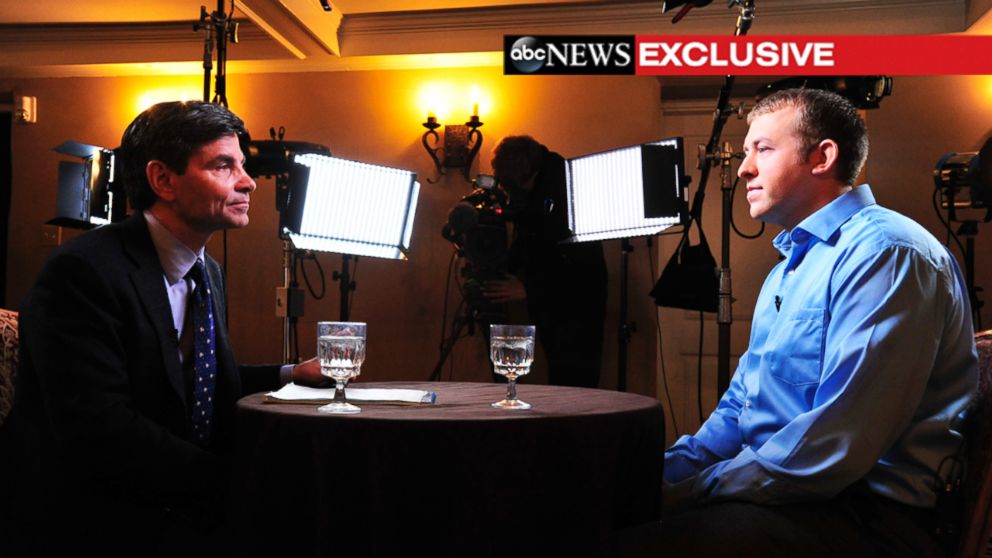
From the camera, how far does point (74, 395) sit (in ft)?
4.44

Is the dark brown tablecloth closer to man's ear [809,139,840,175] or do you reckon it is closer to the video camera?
man's ear [809,139,840,175]

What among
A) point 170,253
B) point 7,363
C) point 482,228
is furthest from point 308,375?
point 482,228

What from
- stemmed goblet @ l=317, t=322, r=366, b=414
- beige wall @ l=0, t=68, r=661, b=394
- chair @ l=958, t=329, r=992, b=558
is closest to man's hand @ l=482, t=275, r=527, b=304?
beige wall @ l=0, t=68, r=661, b=394

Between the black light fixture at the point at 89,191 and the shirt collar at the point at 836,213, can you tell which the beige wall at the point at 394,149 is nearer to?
the black light fixture at the point at 89,191

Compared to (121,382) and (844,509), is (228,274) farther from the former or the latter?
(844,509)

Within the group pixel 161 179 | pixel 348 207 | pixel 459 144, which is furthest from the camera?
pixel 459 144

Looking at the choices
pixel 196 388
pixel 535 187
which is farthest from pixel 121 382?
pixel 535 187

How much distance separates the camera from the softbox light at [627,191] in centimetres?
346

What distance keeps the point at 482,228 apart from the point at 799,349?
2489 mm

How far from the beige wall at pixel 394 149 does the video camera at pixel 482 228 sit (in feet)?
3.11

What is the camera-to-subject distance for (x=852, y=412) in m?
1.28

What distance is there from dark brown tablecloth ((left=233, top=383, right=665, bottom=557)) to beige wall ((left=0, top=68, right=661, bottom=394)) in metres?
3.42

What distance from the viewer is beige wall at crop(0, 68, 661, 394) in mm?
4734

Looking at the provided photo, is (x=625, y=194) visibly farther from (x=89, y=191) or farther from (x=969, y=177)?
(x=89, y=191)
